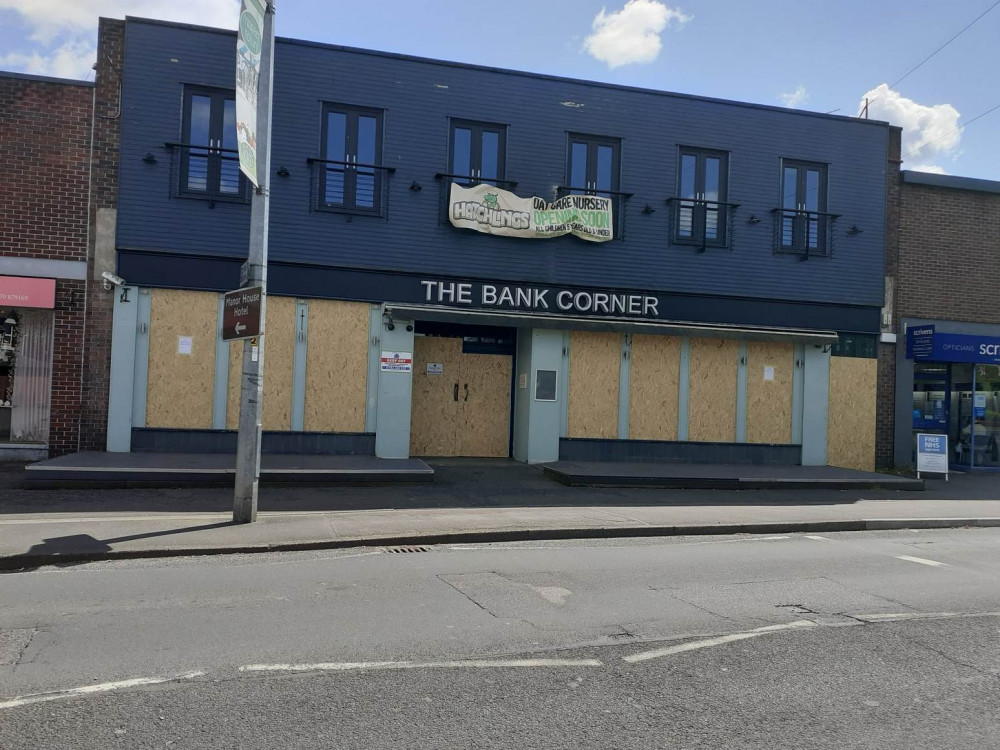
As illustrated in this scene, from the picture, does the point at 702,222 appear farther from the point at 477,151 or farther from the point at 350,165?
the point at 350,165

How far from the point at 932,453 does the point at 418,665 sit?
1512cm

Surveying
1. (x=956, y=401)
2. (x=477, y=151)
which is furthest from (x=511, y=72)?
(x=956, y=401)

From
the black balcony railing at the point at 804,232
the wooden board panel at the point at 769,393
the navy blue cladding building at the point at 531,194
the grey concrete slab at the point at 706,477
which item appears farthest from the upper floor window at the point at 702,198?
the grey concrete slab at the point at 706,477

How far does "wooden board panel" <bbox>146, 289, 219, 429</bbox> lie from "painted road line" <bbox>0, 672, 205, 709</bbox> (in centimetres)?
1081

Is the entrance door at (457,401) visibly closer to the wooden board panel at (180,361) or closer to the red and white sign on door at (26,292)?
the wooden board panel at (180,361)

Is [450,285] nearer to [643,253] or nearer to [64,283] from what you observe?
[643,253]

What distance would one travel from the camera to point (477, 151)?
16.4 m

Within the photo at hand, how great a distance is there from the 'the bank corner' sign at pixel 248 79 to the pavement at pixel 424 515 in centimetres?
414

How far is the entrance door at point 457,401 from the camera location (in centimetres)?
1705

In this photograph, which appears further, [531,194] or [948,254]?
[948,254]

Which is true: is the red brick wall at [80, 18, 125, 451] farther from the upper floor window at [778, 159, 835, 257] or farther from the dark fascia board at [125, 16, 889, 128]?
the upper floor window at [778, 159, 835, 257]

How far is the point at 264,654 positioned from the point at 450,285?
1150 cm

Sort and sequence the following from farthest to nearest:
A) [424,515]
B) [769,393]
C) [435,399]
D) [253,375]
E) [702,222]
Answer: [769,393] < [702,222] < [435,399] < [424,515] < [253,375]

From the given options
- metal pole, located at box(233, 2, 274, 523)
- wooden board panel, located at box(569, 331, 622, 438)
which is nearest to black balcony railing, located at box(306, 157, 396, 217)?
wooden board panel, located at box(569, 331, 622, 438)
